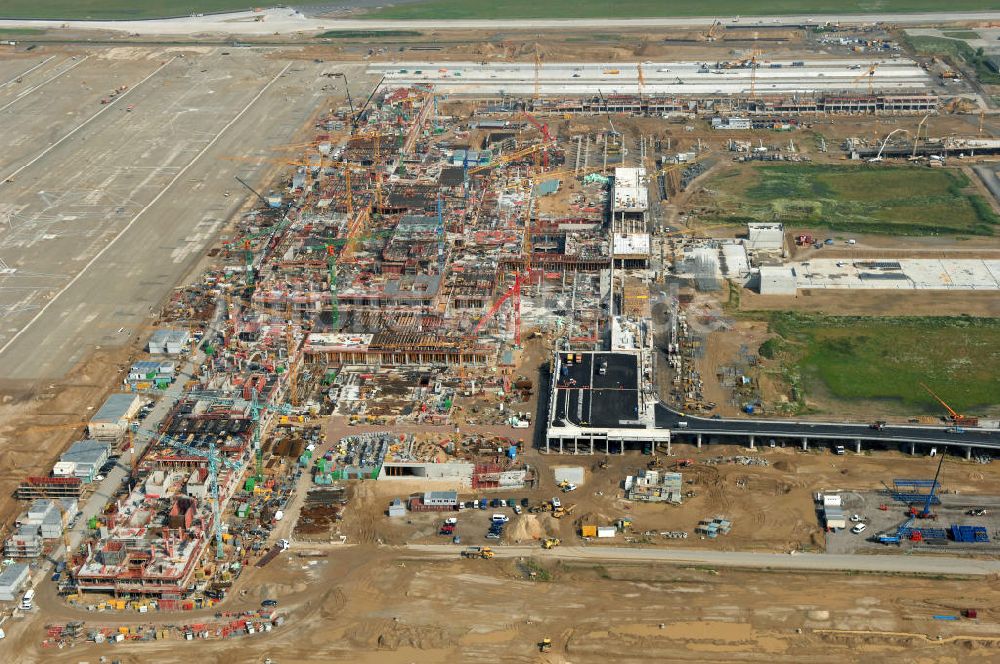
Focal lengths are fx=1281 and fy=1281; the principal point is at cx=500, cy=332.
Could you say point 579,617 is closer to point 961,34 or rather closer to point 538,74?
point 538,74

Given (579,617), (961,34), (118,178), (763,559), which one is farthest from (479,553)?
(961,34)

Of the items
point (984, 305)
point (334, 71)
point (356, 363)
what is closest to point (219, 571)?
point (356, 363)

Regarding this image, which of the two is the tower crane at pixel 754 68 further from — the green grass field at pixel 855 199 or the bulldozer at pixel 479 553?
the bulldozer at pixel 479 553

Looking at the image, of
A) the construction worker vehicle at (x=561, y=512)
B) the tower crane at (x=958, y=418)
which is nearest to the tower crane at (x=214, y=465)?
the construction worker vehicle at (x=561, y=512)

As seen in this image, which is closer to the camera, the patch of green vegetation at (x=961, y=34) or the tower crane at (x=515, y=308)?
the tower crane at (x=515, y=308)

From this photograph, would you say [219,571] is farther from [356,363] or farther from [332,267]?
[332,267]

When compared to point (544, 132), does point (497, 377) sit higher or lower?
lower
